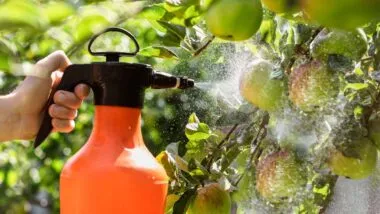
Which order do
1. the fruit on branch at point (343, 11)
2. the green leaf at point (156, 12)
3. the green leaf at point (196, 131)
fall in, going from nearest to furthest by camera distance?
1. the fruit on branch at point (343, 11)
2. the green leaf at point (156, 12)
3. the green leaf at point (196, 131)

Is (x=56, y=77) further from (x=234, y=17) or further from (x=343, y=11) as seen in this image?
(x=343, y=11)

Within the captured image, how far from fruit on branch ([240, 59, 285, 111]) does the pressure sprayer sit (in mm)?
208

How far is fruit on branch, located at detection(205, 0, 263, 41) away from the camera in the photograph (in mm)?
608

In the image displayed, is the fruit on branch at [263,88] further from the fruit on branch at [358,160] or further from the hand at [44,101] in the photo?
the hand at [44,101]

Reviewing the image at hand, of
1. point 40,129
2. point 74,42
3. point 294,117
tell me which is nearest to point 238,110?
point 294,117

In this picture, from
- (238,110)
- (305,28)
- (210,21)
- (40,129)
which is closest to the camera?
(210,21)

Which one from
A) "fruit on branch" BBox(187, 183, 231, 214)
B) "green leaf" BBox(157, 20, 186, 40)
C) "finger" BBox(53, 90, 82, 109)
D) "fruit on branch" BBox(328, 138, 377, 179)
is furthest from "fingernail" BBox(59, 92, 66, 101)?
"fruit on branch" BBox(328, 138, 377, 179)

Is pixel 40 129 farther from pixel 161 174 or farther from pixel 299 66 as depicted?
pixel 299 66

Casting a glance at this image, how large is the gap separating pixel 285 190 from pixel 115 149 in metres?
0.31

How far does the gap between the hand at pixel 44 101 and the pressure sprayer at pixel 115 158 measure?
4 cm

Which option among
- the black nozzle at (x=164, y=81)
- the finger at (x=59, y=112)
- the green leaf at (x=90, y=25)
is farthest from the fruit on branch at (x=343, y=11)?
the finger at (x=59, y=112)

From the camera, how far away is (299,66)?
2.95ft

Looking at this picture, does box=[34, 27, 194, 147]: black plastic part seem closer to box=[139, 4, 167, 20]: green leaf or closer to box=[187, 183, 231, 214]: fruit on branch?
box=[139, 4, 167, 20]: green leaf

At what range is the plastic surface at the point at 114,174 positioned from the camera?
2.27 ft
